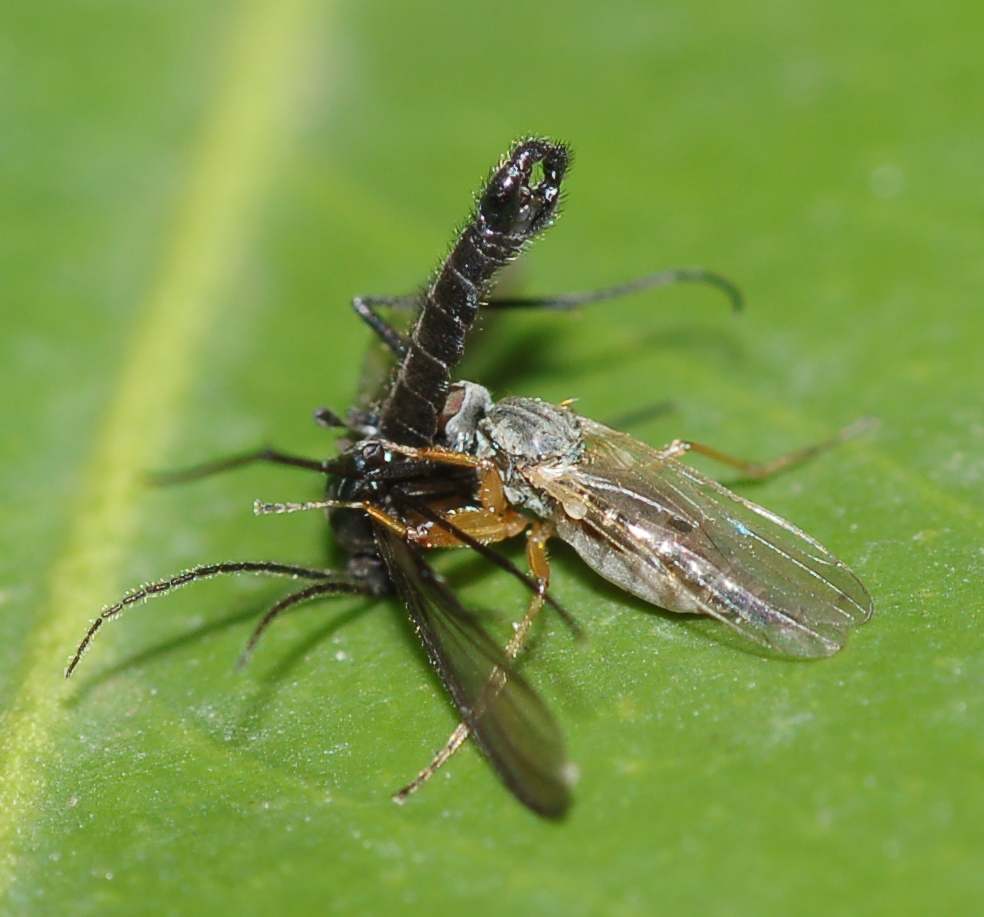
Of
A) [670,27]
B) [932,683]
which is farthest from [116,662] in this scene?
[670,27]

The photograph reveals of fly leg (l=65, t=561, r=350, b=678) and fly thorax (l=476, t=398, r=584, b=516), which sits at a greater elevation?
fly thorax (l=476, t=398, r=584, b=516)

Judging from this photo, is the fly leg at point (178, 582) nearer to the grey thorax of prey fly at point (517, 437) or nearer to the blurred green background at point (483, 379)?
the blurred green background at point (483, 379)

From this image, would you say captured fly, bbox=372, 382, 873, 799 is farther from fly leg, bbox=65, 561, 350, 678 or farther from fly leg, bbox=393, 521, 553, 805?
fly leg, bbox=65, 561, 350, 678

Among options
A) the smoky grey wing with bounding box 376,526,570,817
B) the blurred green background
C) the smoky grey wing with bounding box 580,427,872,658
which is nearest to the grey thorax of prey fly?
the smoky grey wing with bounding box 580,427,872,658

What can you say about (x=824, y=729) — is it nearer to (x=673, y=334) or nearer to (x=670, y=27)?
(x=673, y=334)

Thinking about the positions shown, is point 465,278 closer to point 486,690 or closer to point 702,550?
point 702,550

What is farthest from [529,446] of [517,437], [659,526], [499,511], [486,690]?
[486,690]

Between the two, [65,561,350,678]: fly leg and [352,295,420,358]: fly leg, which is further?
[352,295,420,358]: fly leg
